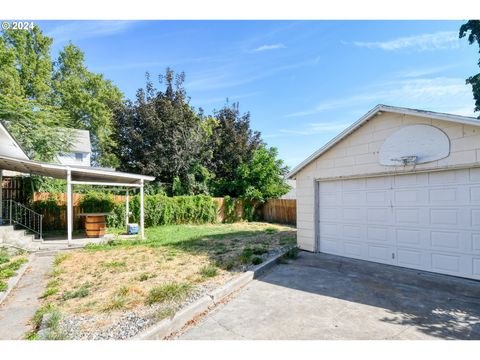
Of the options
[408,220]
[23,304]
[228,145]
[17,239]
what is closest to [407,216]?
[408,220]

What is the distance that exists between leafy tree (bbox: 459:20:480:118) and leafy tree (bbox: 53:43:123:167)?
103 ft

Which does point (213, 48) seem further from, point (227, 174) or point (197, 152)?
point (227, 174)

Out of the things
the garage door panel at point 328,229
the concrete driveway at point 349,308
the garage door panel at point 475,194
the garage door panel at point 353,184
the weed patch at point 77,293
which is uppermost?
the garage door panel at point 353,184

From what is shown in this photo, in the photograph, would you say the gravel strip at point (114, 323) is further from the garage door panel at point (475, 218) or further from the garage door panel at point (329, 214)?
the garage door panel at point (475, 218)

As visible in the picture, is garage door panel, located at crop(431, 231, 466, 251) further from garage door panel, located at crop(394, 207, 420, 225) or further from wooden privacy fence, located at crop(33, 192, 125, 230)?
wooden privacy fence, located at crop(33, 192, 125, 230)

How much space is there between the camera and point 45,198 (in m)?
12.9

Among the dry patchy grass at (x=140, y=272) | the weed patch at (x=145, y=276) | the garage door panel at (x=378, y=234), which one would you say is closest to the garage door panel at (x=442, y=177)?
the garage door panel at (x=378, y=234)

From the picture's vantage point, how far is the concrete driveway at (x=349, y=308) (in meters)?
3.61

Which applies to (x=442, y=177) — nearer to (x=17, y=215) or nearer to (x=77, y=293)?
(x=77, y=293)

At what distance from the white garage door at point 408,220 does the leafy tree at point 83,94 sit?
30.1 m

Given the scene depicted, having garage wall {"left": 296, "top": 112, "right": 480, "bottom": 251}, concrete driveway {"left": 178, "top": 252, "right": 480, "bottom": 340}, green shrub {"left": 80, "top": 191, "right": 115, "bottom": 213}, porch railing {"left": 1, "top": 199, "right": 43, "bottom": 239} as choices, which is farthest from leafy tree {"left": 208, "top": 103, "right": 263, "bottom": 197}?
concrete driveway {"left": 178, "top": 252, "right": 480, "bottom": 340}

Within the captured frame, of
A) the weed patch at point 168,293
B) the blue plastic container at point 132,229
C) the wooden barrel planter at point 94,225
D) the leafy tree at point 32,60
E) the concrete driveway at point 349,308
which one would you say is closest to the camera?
the concrete driveway at point 349,308

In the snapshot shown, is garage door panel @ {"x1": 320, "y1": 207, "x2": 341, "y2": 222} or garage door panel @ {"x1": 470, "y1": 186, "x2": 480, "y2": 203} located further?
garage door panel @ {"x1": 320, "y1": 207, "x2": 341, "y2": 222}

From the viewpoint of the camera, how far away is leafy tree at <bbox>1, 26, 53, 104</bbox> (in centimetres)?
2736
